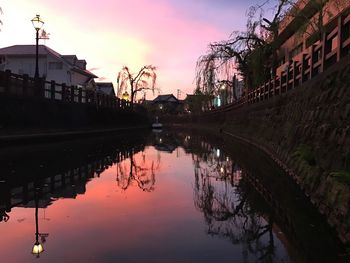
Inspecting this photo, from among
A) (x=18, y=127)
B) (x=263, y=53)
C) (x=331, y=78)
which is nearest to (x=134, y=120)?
(x=263, y=53)

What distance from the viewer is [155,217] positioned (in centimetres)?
805

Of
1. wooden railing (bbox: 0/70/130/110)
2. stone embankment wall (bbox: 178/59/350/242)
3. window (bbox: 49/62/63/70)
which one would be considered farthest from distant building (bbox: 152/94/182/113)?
stone embankment wall (bbox: 178/59/350/242)

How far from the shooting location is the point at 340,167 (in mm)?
7844

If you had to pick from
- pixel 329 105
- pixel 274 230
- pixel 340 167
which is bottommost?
pixel 274 230

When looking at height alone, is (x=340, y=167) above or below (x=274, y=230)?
above

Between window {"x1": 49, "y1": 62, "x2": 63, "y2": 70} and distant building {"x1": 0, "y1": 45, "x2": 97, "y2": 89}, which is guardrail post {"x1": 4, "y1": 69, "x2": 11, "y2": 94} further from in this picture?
window {"x1": 49, "y1": 62, "x2": 63, "y2": 70}

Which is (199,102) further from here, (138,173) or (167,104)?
(167,104)

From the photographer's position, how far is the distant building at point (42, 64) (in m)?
53.6

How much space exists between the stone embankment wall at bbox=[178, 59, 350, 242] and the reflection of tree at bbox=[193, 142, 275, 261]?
3.46ft

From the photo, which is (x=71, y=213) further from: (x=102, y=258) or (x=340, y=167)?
(x=340, y=167)

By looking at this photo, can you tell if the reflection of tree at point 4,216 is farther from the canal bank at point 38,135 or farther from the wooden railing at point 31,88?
the wooden railing at point 31,88

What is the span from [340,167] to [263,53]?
27.0m

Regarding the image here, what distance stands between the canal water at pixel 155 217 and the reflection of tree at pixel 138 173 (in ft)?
0.11

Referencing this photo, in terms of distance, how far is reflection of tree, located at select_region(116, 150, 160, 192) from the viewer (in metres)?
12.0
